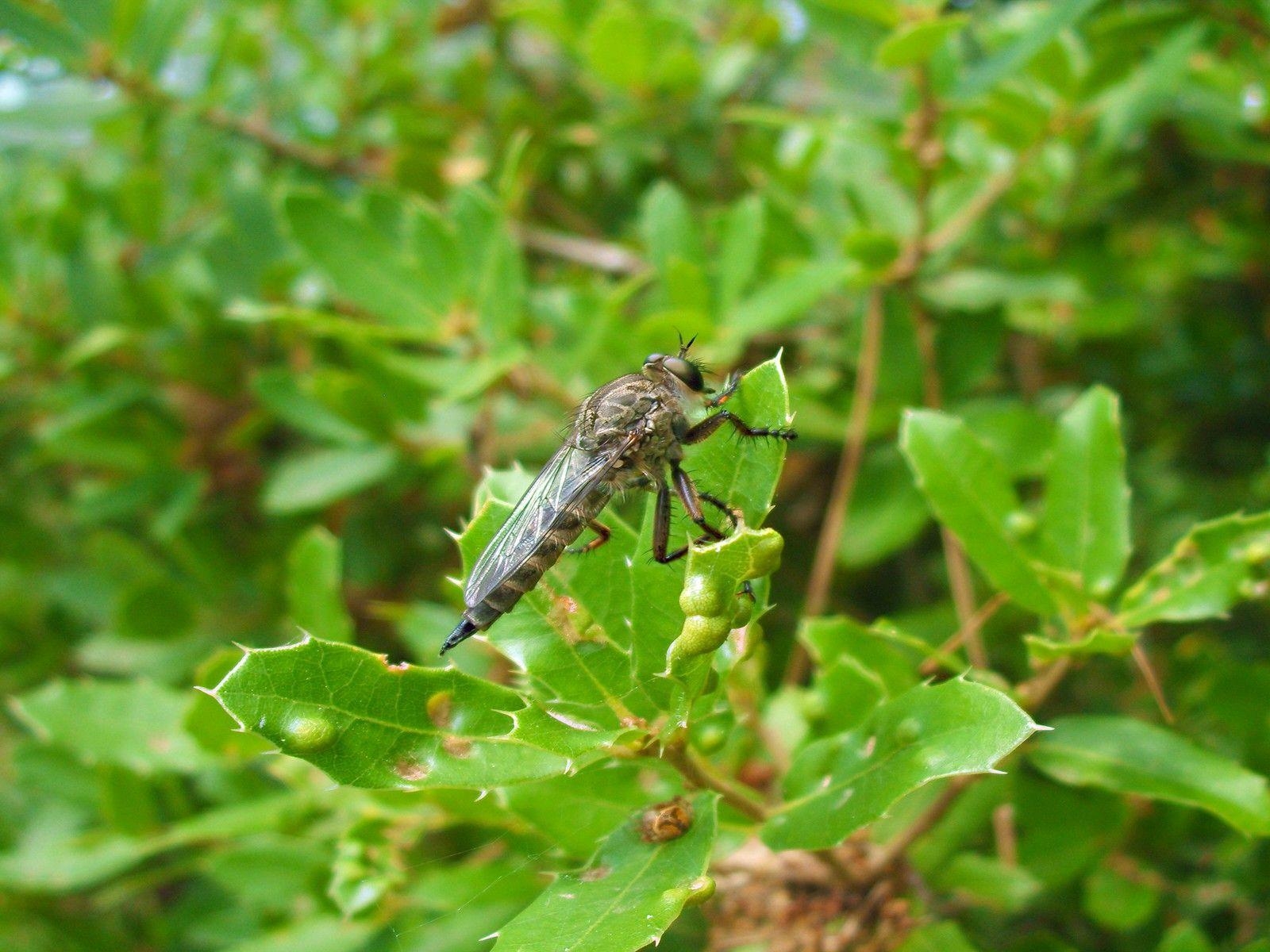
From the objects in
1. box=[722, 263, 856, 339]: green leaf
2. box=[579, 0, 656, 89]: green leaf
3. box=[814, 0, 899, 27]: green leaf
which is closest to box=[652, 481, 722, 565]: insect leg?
box=[722, 263, 856, 339]: green leaf

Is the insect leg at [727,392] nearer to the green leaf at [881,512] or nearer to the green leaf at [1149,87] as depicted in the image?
the green leaf at [881,512]

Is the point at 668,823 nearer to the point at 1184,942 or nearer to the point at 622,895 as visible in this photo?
the point at 622,895

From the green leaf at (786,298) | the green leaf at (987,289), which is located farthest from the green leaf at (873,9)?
the green leaf at (987,289)

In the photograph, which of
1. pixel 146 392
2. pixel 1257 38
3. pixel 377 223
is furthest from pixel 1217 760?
pixel 146 392

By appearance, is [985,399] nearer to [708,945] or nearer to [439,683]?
[708,945]

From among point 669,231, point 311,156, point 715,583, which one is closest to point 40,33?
point 311,156

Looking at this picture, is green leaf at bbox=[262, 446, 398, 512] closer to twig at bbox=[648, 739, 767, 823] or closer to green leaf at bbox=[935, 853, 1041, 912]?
twig at bbox=[648, 739, 767, 823]
